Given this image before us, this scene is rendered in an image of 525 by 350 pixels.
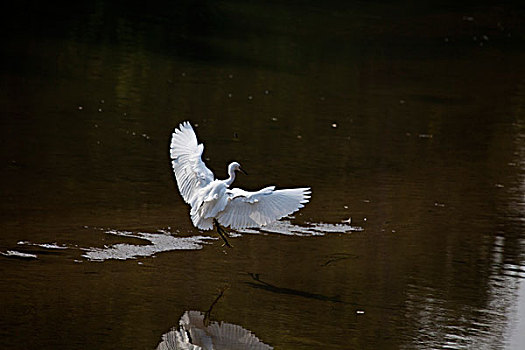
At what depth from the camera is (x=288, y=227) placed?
8672 mm

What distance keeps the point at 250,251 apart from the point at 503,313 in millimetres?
2028

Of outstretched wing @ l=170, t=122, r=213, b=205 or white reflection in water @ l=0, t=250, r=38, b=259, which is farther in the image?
outstretched wing @ l=170, t=122, r=213, b=205

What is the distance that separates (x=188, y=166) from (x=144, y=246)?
2.30ft

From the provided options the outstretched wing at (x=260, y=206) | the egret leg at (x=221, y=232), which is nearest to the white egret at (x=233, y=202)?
the outstretched wing at (x=260, y=206)

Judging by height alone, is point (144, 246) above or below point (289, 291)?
above


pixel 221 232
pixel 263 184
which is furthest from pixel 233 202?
pixel 263 184

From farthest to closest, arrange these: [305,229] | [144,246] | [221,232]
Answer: [305,229]
[221,232]
[144,246]

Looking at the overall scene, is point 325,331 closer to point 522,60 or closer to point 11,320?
point 11,320

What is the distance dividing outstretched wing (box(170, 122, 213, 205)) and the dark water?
0.49 metres

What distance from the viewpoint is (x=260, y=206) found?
7.23 metres

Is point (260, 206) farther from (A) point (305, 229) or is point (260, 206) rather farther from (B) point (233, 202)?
(A) point (305, 229)

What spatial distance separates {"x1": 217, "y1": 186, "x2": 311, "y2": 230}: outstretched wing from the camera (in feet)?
23.5

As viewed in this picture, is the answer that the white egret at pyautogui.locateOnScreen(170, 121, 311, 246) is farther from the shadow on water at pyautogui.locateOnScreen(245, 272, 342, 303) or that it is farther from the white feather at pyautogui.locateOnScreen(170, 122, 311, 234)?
the shadow on water at pyautogui.locateOnScreen(245, 272, 342, 303)

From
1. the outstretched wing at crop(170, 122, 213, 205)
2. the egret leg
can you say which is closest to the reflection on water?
the egret leg
